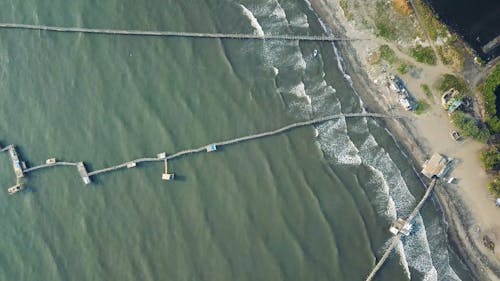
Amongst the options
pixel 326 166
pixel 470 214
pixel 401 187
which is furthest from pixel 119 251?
pixel 470 214

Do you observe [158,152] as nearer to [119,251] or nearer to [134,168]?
[134,168]

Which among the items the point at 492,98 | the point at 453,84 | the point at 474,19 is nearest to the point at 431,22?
the point at 474,19

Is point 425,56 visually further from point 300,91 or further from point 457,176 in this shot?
point 300,91

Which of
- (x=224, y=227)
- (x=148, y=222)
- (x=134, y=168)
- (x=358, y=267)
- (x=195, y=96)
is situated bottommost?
(x=358, y=267)

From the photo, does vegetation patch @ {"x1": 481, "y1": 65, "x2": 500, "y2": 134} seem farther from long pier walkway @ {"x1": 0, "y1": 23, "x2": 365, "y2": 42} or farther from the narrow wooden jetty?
the narrow wooden jetty

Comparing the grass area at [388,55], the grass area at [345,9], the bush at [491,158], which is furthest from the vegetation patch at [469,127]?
the grass area at [345,9]

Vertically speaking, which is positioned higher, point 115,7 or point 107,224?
point 115,7

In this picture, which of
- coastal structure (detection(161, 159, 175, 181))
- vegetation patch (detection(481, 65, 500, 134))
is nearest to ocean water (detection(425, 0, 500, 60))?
vegetation patch (detection(481, 65, 500, 134))
